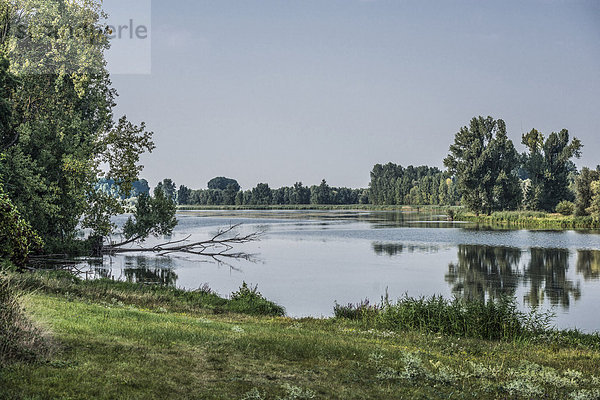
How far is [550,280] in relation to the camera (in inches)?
1239

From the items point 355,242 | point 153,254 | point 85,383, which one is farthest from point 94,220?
point 85,383

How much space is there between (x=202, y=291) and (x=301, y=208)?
548 ft

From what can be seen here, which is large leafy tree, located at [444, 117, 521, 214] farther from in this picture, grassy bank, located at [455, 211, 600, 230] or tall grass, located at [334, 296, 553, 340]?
tall grass, located at [334, 296, 553, 340]

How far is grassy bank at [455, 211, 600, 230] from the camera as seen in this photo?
78062 millimetres

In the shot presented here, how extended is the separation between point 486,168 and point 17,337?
9824 cm

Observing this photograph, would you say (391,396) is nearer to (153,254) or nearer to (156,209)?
(156,209)

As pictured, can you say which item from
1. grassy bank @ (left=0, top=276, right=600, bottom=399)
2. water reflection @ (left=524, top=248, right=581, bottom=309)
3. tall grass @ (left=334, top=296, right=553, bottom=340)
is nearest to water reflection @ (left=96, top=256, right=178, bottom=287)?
tall grass @ (left=334, top=296, right=553, bottom=340)

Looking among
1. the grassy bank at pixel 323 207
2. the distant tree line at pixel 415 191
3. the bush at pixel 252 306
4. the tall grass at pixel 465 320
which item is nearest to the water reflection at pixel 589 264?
the tall grass at pixel 465 320

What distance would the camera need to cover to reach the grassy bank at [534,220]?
256ft

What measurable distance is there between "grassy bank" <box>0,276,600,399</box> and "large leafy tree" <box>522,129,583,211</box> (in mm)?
91181

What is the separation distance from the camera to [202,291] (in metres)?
A: 24.6

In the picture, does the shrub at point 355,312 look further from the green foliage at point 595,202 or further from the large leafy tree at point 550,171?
the large leafy tree at point 550,171

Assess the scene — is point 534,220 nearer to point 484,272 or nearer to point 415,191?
point 484,272

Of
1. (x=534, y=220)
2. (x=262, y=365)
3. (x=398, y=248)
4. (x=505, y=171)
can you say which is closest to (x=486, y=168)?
(x=505, y=171)
